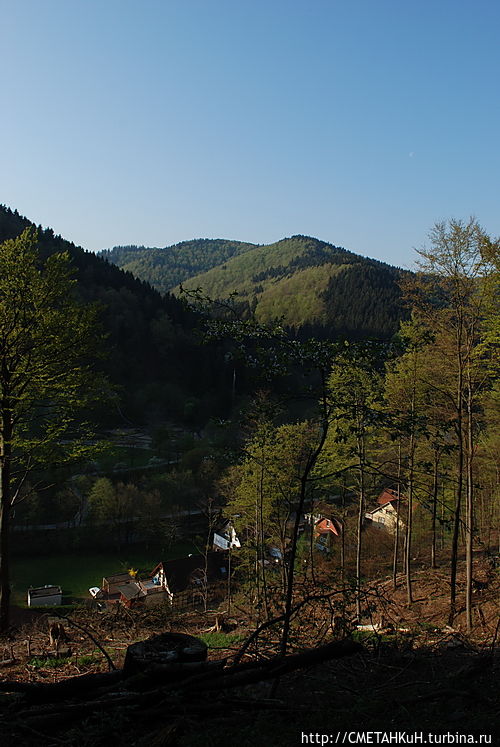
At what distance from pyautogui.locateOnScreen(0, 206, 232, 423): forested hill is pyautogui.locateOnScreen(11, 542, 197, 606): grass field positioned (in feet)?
122

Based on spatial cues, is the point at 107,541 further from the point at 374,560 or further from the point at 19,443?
the point at 19,443

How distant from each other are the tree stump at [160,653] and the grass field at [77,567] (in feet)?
97.1

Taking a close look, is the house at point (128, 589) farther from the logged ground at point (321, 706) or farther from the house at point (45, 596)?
the logged ground at point (321, 706)

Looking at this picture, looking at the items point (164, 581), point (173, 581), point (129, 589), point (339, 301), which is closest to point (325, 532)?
point (173, 581)

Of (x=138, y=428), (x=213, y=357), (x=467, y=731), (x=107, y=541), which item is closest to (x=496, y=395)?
(x=467, y=731)

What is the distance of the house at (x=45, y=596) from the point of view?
1111 inches

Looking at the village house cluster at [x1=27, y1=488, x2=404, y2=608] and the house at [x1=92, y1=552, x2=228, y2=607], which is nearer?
the village house cluster at [x1=27, y1=488, x2=404, y2=608]

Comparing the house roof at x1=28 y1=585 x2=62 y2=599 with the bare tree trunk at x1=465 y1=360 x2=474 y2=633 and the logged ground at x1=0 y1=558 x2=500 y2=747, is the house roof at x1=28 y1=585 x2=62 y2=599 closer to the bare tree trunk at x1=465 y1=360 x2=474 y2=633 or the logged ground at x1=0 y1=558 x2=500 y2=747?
the logged ground at x1=0 y1=558 x2=500 y2=747

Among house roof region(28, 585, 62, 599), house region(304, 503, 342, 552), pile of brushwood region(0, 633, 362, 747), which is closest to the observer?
pile of brushwood region(0, 633, 362, 747)

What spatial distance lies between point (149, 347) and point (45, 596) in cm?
6347

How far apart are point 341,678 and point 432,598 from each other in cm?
1203

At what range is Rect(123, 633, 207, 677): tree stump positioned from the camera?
4223 mm

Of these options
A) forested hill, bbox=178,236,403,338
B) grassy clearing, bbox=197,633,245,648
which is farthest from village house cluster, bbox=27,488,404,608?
forested hill, bbox=178,236,403,338

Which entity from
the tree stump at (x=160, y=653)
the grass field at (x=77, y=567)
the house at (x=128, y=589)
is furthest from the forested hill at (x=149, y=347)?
the tree stump at (x=160, y=653)
